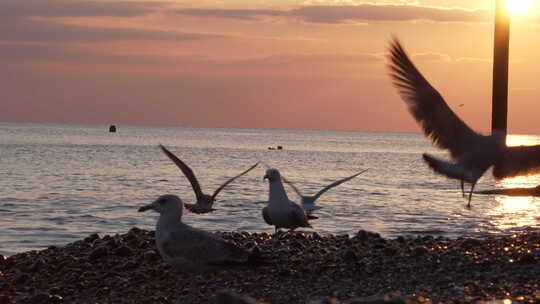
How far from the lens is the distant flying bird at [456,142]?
9.50 meters

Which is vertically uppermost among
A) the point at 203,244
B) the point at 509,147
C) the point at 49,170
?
the point at 509,147

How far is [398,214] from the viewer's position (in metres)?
18.8

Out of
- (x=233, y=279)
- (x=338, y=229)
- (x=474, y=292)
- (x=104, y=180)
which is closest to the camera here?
(x=474, y=292)

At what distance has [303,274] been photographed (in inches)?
335

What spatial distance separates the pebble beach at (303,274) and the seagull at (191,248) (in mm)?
163

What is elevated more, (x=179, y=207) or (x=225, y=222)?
(x=179, y=207)

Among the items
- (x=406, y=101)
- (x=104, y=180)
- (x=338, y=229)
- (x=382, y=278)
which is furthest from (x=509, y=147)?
(x=104, y=180)

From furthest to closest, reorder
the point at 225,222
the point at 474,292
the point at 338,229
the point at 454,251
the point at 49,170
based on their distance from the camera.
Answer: the point at 49,170
the point at 225,222
the point at 338,229
the point at 454,251
the point at 474,292

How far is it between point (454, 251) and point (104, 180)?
22263mm

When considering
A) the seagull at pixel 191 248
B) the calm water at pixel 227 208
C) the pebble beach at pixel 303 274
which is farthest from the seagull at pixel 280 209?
the seagull at pixel 191 248

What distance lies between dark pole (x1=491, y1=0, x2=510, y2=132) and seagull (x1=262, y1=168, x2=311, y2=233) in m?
3.47

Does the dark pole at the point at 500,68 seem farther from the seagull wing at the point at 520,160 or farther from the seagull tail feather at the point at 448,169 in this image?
the seagull tail feather at the point at 448,169

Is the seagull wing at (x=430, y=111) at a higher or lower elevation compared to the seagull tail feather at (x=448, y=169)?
higher

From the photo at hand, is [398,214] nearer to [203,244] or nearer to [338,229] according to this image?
[338,229]
